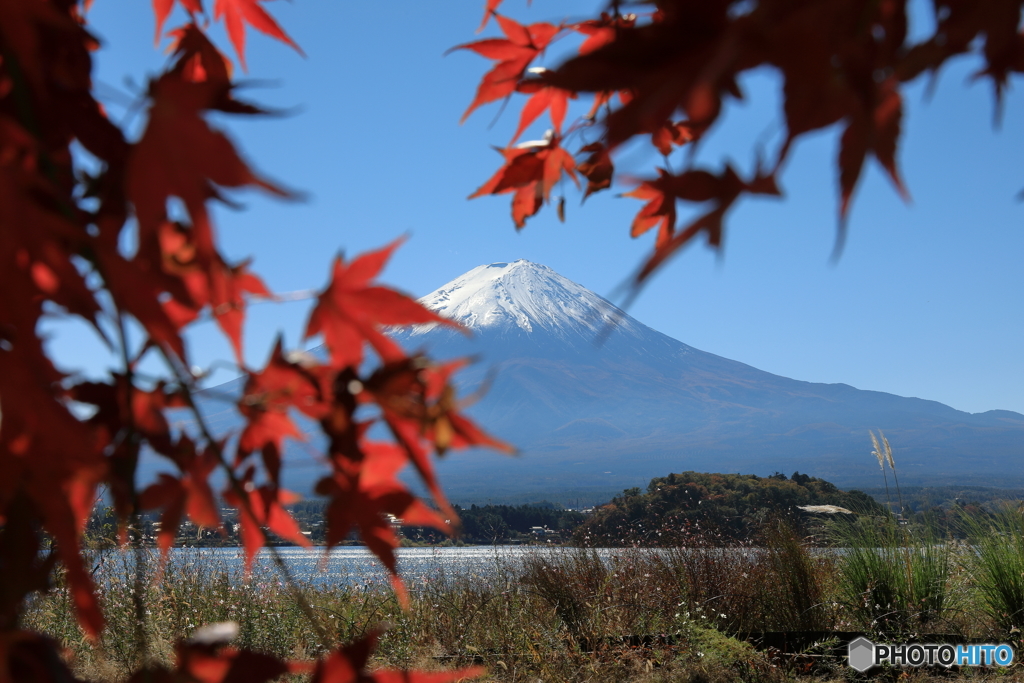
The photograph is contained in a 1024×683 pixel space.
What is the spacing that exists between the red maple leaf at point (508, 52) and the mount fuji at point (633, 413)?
76549 mm

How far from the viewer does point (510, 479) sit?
80.9 m

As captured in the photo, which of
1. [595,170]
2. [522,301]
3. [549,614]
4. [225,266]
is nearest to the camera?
[225,266]

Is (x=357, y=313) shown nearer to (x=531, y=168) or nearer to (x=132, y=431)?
Answer: (x=132, y=431)

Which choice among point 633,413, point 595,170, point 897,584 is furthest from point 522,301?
point 595,170

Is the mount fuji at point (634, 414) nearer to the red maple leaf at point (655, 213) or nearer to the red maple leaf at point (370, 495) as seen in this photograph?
the red maple leaf at point (655, 213)

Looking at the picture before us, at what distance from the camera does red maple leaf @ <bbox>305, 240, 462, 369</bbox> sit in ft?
1.37

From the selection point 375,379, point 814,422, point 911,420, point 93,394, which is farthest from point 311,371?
point 911,420

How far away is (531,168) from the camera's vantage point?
2.35ft

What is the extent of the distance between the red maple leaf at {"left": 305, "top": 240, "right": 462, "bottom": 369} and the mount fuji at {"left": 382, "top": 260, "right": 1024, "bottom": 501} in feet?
252

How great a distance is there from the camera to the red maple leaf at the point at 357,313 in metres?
0.42

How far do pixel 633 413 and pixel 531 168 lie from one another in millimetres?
108573

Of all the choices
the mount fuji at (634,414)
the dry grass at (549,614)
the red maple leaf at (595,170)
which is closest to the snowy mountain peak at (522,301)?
the mount fuji at (634,414)

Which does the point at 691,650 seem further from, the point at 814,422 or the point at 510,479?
the point at 814,422

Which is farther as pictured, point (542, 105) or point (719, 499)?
→ point (719, 499)
